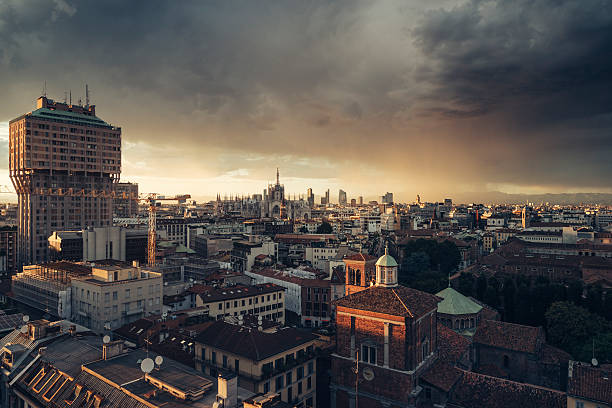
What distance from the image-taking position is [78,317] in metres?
68.6

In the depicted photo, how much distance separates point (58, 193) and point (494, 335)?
455 feet

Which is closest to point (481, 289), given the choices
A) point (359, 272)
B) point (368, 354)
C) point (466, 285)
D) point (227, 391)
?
point (466, 285)

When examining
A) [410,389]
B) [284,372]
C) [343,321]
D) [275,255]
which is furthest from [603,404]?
[275,255]

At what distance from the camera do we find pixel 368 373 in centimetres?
4247

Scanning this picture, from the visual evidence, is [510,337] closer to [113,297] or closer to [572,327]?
[572,327]

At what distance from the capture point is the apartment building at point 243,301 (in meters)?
73.0

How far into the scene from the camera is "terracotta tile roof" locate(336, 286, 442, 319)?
41.1 m

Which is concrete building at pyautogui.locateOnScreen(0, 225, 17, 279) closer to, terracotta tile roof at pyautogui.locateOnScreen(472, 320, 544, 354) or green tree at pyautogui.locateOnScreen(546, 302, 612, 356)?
terracotta tile roof at pyautogui.locateOnScreen(472, 320, 544, 354)

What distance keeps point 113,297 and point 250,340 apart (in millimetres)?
32652

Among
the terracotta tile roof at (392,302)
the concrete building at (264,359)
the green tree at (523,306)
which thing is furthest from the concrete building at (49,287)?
the green tree at (523,306)

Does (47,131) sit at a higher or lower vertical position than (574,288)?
higher

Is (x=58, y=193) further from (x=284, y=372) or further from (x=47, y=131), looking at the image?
(x=284, y=372)

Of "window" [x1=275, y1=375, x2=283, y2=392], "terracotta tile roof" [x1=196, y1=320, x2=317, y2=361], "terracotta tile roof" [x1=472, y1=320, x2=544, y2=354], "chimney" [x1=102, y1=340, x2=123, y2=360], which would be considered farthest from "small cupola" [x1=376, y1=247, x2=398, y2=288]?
"chimney" [x1=102, y1=340, x2=123, y2=360]

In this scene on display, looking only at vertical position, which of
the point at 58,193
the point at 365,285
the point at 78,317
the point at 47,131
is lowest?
the point at 78,317
